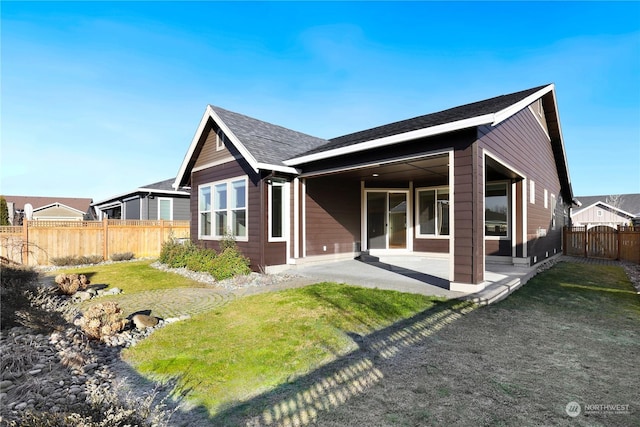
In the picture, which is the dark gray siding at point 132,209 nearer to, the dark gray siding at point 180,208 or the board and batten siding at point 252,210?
the dark gray siding at point 180,208

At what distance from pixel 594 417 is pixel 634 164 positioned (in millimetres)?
37910

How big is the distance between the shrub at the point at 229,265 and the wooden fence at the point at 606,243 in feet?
48.8

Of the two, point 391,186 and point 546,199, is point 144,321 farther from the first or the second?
point 546,199

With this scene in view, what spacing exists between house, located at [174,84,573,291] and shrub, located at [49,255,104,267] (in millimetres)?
4121

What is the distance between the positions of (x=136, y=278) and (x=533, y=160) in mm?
12789

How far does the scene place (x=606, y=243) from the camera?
43.9 ft

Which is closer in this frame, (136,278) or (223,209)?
(136,278)

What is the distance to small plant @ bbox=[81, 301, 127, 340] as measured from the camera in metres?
4.03

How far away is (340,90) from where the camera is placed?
1530 cm

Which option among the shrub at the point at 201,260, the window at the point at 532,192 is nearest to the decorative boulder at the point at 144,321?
the shrub at the point at 201,260

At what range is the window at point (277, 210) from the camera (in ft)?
29.1

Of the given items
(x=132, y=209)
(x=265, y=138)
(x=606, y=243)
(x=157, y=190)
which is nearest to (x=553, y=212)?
(x=606, y=243)

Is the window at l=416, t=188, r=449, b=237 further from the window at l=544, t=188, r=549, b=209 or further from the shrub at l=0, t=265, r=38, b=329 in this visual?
the shrub at l=0, t=265, r=38, b=329

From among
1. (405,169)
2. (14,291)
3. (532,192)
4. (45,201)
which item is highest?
(45,201)
